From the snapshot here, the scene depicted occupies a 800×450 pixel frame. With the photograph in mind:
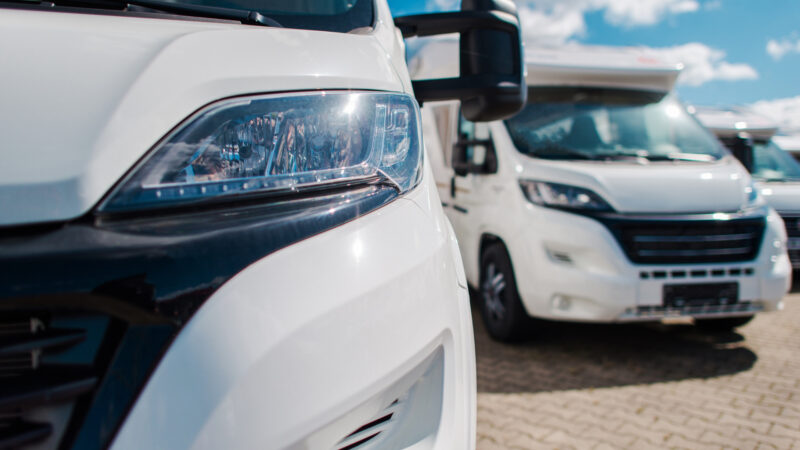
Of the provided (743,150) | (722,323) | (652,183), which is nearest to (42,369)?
(652,183)

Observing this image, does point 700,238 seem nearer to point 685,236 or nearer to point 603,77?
point 685,236

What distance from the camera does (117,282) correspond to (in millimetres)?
832

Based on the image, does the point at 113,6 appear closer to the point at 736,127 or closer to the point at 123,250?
the point at 123,250

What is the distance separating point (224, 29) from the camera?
47.9 inches

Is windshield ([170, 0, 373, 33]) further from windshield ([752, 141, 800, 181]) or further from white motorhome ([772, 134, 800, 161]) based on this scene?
white motorhome ([772, 134, 800, 161])

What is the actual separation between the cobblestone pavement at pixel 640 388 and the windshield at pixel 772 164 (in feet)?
9.62

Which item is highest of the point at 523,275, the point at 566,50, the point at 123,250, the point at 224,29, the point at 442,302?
the point at 566,50

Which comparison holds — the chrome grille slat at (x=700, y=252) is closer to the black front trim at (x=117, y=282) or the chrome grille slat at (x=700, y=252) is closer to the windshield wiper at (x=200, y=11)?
the windshield wiper at (x=200, y=11)

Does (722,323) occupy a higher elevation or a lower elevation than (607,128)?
lower

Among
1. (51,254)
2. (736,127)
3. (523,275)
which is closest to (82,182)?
(51,254)

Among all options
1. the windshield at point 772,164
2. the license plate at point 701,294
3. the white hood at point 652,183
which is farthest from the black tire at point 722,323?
the windshield at point 772,164

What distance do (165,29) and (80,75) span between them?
280 millimetres

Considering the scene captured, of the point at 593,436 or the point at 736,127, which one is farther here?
the point at 736,127

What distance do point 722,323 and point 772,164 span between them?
3662 mm
